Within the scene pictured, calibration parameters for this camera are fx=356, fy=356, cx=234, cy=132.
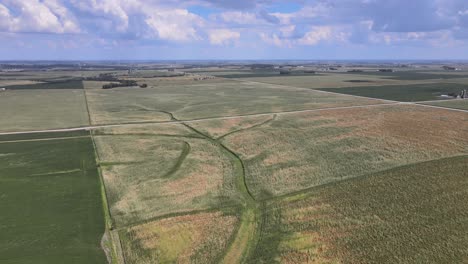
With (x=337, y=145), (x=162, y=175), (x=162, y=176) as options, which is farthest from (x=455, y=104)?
(x=162, y=176)

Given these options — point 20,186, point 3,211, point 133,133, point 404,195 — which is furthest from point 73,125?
point 404,195

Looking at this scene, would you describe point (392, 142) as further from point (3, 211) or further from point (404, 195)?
point (3, 211)

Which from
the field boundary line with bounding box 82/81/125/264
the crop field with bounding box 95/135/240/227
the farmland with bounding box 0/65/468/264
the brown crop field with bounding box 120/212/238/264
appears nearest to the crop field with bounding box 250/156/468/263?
the farmland with bounding box 0/65/468/264

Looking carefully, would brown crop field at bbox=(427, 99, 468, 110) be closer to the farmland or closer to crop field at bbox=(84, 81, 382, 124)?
the farmland

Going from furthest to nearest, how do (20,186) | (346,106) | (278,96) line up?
(278,96)
(346,106)
(20,186)

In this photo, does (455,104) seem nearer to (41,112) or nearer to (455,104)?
(455,104)
